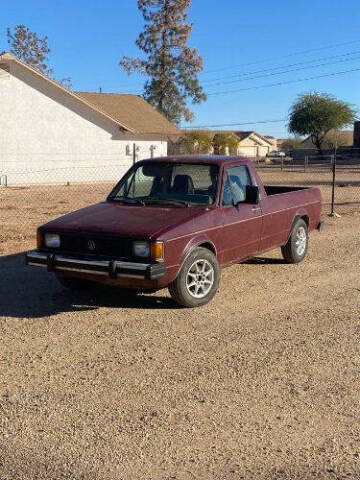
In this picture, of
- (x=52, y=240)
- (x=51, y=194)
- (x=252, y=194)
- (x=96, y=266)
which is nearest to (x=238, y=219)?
(x=252, y=194)

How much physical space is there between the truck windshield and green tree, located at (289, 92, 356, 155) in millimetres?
68865

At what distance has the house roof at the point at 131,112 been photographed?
110 feet

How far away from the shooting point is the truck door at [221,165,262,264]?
679 cm

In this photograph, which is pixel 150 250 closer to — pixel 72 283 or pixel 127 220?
pixel 127 220

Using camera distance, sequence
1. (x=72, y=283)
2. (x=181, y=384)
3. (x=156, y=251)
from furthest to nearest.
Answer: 1. (x=72, y=283)
2. (x=156, y=251)
3. (x=181, y=384)

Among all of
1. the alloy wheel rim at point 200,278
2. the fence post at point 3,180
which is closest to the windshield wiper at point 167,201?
the alloy wheel rim at point 200,278

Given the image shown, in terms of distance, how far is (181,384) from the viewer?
172 inches

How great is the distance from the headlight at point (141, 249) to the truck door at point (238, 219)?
1.25m

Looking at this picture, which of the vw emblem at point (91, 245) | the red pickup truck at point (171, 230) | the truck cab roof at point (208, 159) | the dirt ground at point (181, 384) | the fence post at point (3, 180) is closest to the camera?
the dirt ground at point (181, 384)

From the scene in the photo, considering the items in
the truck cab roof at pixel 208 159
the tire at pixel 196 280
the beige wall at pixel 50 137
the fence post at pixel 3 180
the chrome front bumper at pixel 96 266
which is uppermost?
the beige wall at pixel 50 137

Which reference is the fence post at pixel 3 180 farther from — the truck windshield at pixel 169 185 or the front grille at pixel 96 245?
the front grille at pixel 96 245

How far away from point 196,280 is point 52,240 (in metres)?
1.59

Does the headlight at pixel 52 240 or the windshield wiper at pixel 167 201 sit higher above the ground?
the windshield wiper at pixel 167 201

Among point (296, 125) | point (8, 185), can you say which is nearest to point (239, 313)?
point (8, 185)
